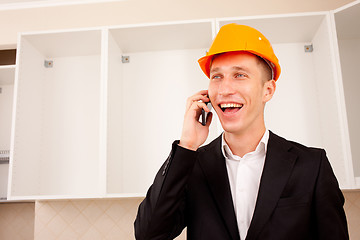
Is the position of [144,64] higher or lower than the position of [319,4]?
lower

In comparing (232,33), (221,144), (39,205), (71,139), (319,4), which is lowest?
(39,205)

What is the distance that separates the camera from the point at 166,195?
975 mm

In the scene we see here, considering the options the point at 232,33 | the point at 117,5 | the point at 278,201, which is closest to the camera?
the point at 278,201

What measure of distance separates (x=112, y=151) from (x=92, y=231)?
0.63 meters

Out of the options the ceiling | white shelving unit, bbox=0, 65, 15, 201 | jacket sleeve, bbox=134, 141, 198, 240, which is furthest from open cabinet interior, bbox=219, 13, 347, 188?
white shelving unit, bbox=0, 65, 15, 201

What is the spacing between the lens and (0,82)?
96.5 inches

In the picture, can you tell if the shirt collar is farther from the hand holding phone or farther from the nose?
the nose

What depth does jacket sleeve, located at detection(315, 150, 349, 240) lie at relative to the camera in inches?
36.0

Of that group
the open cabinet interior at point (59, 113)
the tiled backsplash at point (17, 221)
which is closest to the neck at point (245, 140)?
the open cabinet interior at point (59, 113)

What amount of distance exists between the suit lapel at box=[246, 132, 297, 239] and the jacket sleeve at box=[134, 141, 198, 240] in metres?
0.23

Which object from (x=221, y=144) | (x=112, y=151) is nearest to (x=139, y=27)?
(x=112, y=151)

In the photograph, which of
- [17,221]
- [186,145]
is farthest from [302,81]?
[17,221]

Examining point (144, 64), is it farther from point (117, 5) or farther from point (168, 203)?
point (168, 203)

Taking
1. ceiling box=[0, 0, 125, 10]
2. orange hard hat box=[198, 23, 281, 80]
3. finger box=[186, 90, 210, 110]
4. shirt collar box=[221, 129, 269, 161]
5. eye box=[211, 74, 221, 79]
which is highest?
ceiling box=[0, 0, 125, 10]
